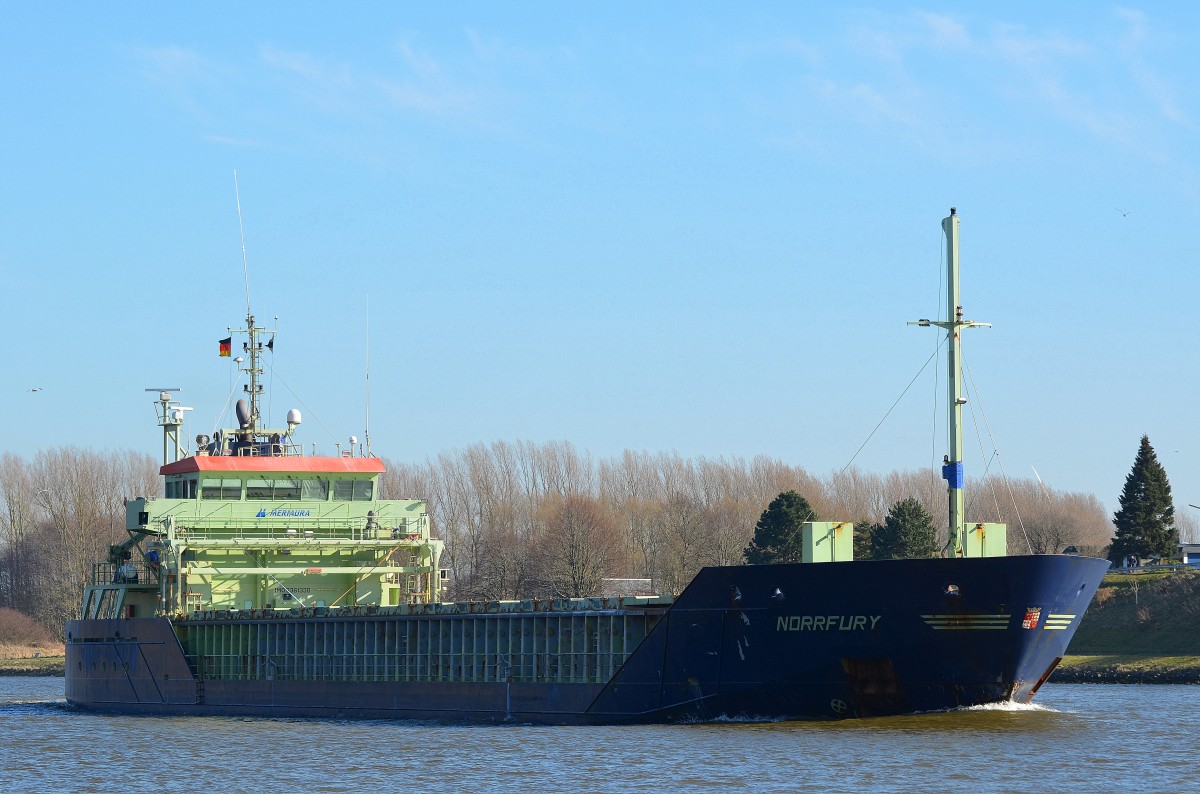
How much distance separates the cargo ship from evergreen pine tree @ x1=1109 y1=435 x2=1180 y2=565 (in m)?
46.3

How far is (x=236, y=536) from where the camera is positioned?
46.8m

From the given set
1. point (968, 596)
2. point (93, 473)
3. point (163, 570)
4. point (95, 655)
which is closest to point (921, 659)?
point (968, 596)

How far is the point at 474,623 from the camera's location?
1540 inches

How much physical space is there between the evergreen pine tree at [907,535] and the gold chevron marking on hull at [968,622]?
4128cm

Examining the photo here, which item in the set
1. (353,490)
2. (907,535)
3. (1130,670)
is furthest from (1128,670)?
(353,490)

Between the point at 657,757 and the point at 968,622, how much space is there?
258 inches

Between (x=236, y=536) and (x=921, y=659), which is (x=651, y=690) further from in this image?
(x=236, y=536)

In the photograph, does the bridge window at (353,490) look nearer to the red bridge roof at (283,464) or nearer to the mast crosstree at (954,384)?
the red bridge roof at (283,464)

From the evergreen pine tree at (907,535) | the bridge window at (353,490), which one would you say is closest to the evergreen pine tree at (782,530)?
the evergreen pine tree at (907,535)

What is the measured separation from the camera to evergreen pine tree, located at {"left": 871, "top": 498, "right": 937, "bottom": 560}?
2864 inches

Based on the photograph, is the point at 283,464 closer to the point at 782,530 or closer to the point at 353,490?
the point at 353,490

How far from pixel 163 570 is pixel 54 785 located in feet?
61.7

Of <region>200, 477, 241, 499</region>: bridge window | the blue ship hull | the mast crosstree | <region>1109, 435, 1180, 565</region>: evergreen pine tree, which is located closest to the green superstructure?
<region>200, 477, 241, 499</region>: bridge window

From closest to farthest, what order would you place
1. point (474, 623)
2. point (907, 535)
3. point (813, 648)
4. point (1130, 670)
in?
point (813, 648)
point (474, 623)
point (1130, 670)
point (907, 535)
